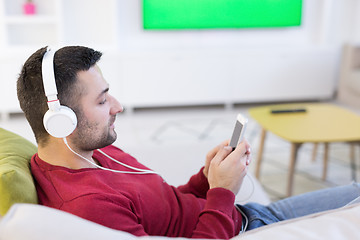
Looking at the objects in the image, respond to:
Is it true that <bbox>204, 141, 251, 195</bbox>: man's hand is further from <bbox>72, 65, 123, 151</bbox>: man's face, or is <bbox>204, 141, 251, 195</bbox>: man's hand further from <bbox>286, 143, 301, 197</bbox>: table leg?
<bbox>286, 143, 301, 197</bbox>: table leg

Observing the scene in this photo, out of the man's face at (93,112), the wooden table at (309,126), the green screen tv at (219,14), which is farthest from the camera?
the green screen tv at (219,14)

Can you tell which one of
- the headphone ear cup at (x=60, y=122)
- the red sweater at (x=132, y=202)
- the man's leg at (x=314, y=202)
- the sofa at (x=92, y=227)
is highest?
the headphone ear cup at (x=60, y=122)

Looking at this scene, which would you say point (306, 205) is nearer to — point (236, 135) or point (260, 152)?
point (236, 135)

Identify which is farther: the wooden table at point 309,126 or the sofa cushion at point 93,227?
the wooden table at point 309,126

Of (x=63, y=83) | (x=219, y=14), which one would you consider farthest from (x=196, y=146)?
(x=219, y=14)

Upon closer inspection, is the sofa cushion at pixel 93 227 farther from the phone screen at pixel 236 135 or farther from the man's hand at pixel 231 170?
the phone screen at pixel 236 135

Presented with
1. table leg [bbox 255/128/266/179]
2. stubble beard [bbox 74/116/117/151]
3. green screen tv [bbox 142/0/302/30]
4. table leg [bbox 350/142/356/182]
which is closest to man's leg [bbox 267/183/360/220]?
stubble beard [bbox 74/116/117/151]

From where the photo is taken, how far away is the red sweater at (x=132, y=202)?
0.96 meters

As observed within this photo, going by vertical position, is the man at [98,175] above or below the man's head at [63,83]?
below

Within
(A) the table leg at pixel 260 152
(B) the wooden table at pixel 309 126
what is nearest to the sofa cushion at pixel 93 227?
(B) the wooden table at pixel 309 126

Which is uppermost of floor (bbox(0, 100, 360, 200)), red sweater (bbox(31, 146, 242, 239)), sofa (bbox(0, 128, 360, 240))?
sofa (bbox(0, 128, 360, 240))

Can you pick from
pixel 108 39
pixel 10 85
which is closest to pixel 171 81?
pixel 108 39

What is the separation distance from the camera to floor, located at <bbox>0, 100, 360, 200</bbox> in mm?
1869

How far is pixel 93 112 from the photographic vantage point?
1.06 meters
